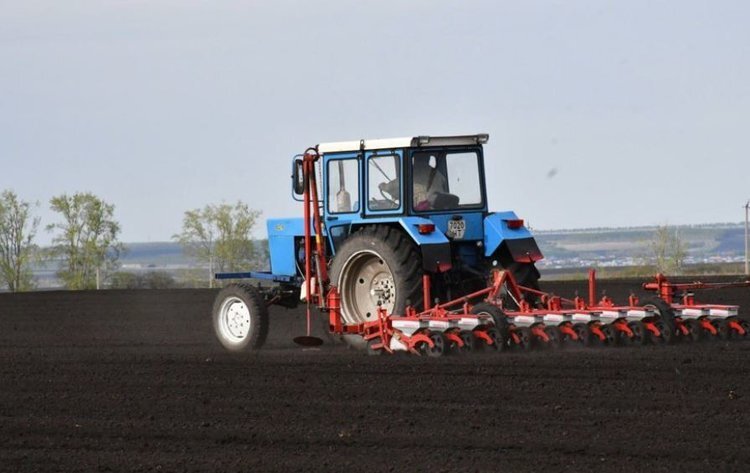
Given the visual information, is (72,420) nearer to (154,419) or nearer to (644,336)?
(154,419)

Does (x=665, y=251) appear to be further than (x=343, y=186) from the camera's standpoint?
Yes

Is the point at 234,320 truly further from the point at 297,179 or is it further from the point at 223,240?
the point at 223,240

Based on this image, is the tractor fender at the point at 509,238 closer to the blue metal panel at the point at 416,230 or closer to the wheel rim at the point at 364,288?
the blue metal panel at the point at 416,230

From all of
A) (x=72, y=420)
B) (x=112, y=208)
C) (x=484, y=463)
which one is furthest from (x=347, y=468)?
(x=112, y=208)

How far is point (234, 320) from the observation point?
48.5ft

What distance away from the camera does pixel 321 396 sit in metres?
10.2

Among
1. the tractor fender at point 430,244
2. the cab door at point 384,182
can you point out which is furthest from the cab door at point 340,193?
the tractor fender at point 430,244

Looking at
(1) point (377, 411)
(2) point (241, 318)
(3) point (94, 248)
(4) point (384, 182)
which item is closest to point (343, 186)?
(4) point (384, 182)

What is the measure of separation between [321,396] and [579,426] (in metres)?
2.24

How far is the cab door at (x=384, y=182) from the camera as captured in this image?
13516 millimetres

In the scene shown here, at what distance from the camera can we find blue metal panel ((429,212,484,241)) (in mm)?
13664

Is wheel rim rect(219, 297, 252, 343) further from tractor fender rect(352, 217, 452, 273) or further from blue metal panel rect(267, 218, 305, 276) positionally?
tractor fender rect(352, 217, 452, 273)

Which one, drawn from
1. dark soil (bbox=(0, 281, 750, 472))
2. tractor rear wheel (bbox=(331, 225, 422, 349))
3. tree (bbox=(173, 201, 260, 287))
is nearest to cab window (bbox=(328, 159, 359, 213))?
tractor rear wheel (bbox=(331, 225, 422, 349))

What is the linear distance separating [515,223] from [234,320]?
3186 millimetres
